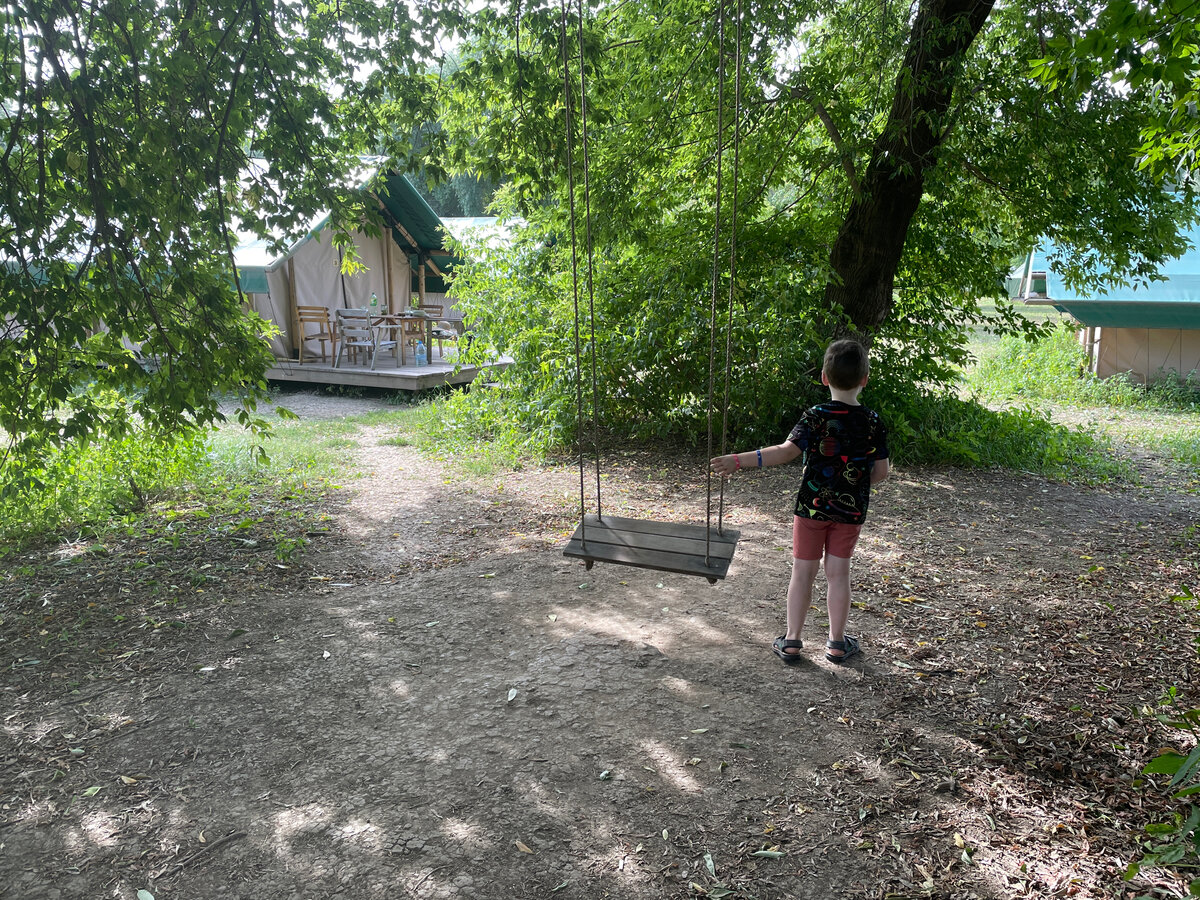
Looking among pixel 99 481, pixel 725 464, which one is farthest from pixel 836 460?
pixel 99 481

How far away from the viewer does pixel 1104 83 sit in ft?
25.2

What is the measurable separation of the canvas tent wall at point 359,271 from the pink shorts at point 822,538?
12.3 m

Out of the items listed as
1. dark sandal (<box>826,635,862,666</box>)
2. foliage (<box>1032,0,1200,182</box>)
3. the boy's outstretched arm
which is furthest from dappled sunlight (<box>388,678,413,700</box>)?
foliage (<box>1032,0,1200,182</box>)

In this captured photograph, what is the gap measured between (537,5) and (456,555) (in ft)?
13.4

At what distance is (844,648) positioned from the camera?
4051mm

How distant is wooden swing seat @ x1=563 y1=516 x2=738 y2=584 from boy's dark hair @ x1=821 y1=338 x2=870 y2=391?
0.91 metres

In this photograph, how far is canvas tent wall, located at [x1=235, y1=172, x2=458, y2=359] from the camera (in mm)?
15734

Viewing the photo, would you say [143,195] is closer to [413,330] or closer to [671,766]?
[671,766]

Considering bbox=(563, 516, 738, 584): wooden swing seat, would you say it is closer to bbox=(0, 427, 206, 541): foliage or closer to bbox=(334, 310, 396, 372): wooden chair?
bbox=(0, 427, 206, 541): foliage

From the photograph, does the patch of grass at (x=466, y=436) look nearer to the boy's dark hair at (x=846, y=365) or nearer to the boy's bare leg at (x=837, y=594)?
the boy's bare leg at (x=837, y=594)

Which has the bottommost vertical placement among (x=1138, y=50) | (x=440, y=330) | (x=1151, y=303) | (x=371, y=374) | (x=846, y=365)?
(x=371, y=374)

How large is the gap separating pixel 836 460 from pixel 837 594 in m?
0.66

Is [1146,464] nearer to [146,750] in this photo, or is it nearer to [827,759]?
[827,759]

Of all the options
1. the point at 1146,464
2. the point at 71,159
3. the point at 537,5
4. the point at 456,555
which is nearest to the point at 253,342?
the point at 71,159
